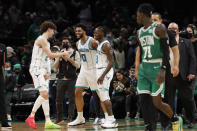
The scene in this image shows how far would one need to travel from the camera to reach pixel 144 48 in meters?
8.11

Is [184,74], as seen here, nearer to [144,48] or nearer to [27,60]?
[144,48]

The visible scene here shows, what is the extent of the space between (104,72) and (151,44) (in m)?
2.87

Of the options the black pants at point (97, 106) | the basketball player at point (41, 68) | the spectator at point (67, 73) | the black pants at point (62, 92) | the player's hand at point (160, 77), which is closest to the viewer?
the player's hand at point (160, 77)

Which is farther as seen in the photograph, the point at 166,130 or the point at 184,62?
the point at 184,62

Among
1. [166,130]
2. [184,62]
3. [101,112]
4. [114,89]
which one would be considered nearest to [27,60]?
[114,89]

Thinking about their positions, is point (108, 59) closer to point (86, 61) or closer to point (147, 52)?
point (86, 61)

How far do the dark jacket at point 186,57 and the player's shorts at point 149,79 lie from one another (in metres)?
2.73

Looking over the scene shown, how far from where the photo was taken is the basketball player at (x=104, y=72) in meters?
10.8

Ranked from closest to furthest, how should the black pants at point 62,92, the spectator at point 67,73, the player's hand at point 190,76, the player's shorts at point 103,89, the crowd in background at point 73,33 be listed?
the player's hand at point 190,76
the player's shorts at point 103,89
the black pants at point 62,92
the spectator at point 67,73
the crowd in background at point 73,33

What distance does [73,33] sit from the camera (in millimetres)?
17172

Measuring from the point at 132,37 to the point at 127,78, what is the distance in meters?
1.73

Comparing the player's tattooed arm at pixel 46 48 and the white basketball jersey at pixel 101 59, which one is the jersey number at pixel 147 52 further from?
the white basketball jersey at pixel 101 59

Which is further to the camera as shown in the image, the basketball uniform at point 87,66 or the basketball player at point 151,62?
the basketball uniform at point 87,66

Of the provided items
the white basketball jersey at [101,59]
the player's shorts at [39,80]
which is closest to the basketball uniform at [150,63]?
the white basketball jersey at [101,59]
